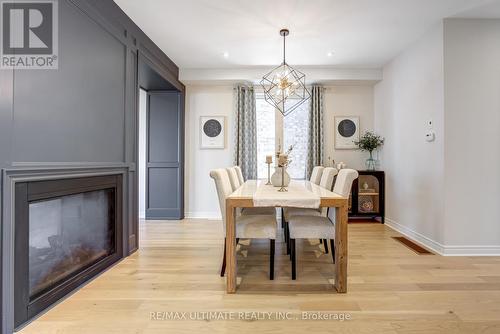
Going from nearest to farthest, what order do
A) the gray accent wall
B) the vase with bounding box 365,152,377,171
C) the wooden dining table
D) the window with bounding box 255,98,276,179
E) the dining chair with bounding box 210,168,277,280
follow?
the gray accent wall → the wooden dining table → the dining chair with bounding box 210,168,277,280 → the vase with bounding box 365,152,377,171 → the window with bounding box 255,98,276,179

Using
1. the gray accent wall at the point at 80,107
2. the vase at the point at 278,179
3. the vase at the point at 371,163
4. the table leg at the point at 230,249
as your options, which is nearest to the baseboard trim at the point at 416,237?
the vase at the point at 371,163

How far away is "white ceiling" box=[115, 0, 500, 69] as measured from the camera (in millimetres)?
2783

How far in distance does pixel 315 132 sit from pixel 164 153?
2.74m

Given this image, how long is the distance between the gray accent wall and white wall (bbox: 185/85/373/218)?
1.68 m

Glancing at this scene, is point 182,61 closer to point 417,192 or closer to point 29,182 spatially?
point 29,182

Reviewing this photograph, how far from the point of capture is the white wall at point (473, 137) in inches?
118

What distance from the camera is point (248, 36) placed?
3488mm

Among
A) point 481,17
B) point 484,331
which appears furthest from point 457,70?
point 484,331

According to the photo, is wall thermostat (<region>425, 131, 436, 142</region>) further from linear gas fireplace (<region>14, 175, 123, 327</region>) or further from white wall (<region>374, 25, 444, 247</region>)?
linear gas fireplace (<region>14, 175, 123, 327</region>)

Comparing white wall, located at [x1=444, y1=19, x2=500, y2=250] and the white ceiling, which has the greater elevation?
the white ceiling

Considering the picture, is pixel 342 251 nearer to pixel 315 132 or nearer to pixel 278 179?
pixel 278 179

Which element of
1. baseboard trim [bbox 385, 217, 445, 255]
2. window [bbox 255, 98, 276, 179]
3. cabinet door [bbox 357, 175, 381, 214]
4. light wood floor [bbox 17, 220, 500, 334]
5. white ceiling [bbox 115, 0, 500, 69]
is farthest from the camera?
window [bbox 255, 98, 276, 179]

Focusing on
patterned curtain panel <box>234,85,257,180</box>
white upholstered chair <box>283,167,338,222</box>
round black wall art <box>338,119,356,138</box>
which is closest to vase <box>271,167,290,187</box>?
white upholstered chair <box>283,167,338,222</box>

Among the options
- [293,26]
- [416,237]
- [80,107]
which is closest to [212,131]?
[293,26]
